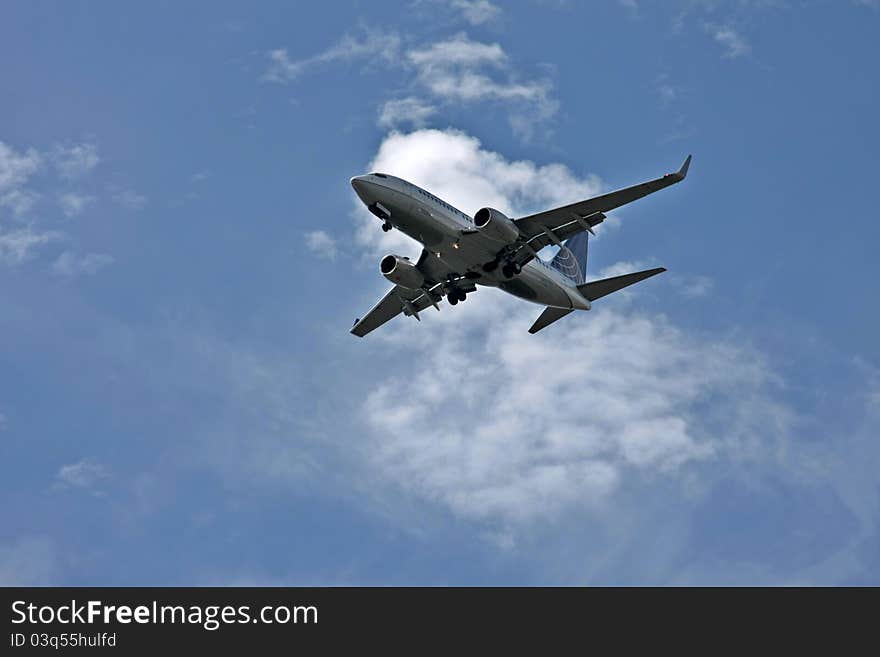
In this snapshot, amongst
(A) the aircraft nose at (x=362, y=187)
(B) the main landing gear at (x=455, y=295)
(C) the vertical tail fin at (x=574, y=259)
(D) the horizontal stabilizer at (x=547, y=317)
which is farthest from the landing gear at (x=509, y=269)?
(C) the vertical tail fin at (x=574, y=259)

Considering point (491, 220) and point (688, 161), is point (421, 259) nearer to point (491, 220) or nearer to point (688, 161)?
point (491, 220)

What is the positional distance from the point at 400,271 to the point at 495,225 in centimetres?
722

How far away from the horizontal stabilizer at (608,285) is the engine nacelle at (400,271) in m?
9.46

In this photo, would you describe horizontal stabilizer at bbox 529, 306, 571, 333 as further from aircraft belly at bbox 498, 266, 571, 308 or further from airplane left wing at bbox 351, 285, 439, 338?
airplane left wing at bbox 351, 285, 439, 338

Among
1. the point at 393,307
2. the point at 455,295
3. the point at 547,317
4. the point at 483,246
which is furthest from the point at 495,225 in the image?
the point at 393,307

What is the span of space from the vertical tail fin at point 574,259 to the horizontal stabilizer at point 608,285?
7564 mm

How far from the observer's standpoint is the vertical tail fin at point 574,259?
72000mm

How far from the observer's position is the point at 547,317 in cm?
6569

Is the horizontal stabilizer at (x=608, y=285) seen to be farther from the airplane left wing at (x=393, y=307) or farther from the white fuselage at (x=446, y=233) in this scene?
the airplane left wing at (x=393, y=307)

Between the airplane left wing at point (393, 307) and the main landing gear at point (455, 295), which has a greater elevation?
the airplane left wing at point (393, 307)

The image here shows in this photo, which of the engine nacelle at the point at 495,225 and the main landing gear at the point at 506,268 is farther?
the main landing gear at the point at 506,268
